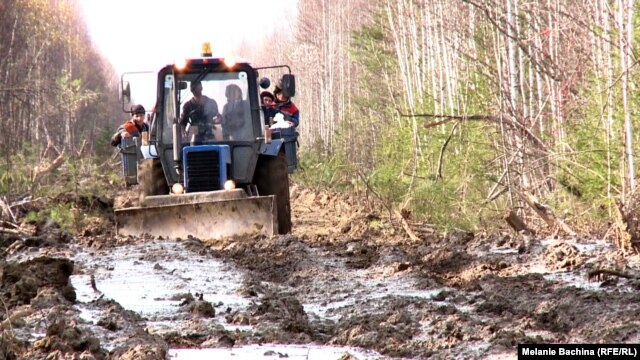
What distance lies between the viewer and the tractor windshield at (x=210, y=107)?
41.2ft


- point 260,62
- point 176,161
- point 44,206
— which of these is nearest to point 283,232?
point 176,161

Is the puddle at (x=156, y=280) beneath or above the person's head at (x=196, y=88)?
beneath

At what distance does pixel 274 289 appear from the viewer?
25.2ft

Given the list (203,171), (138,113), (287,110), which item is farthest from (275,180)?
(138,113)

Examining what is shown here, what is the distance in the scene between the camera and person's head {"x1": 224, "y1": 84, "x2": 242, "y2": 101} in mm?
12695

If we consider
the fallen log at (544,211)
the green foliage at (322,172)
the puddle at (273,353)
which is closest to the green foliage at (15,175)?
the green foliage at (322,172)

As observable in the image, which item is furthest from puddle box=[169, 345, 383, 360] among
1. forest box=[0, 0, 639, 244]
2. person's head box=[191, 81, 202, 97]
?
person's head box=[191, 81, 202, 97]

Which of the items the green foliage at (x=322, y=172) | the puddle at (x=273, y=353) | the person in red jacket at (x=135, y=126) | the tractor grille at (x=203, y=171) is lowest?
the green foliage at (x=322, y=172)

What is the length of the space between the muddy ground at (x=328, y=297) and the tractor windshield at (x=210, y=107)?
2089mm

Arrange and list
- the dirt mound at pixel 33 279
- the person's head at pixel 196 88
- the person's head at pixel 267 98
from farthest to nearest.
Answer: the person's head at pixel 267 98
the person's head at pixel 196 88
the dirt mound at pixel 33 279

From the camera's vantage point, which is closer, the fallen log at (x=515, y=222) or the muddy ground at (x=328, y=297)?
the muddy ground at (x=328, y=297)

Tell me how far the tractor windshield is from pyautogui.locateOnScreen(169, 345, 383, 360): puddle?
7586mm

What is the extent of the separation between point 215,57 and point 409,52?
7004 millimetres

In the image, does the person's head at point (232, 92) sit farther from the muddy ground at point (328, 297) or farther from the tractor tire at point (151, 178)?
the muddy ground at point (328, 297)
